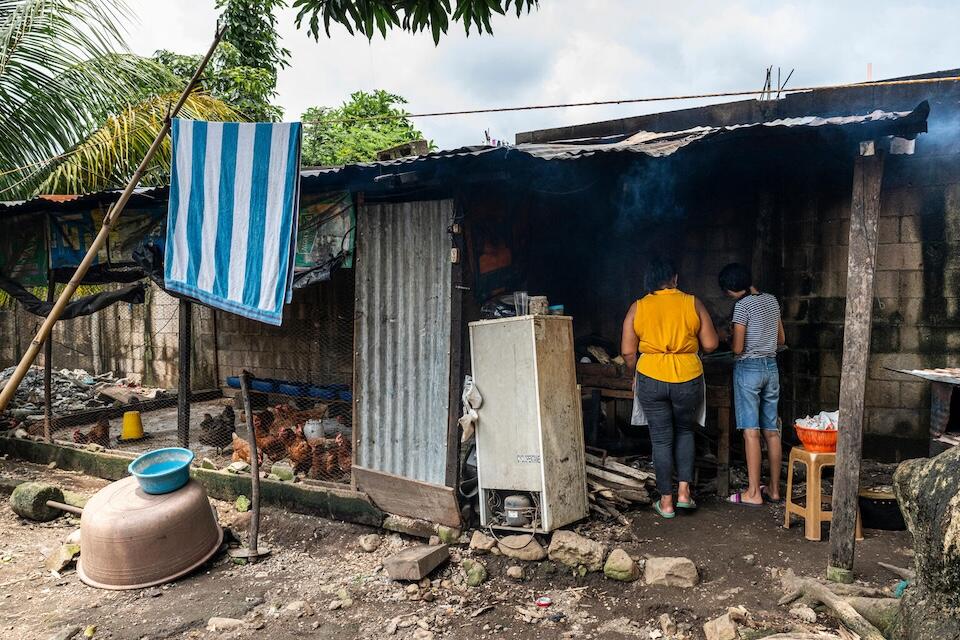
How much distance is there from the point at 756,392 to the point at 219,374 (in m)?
9.12

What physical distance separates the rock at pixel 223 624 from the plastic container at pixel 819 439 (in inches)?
171

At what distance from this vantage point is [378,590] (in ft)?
14.6

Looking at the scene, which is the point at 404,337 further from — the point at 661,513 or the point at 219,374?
the point at 219,374

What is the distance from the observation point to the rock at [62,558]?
5023mm

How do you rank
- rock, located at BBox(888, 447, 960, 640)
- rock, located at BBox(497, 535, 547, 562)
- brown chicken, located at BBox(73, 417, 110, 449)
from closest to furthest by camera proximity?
1. rock, located at BBox(888, 447, 960, 640)
2. rock, located at BBox(497, 535, 547, 562)
3. brown chicken, located at BBox(73, 417, 110, 449)

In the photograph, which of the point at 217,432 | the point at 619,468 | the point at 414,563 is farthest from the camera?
the point at 217,432

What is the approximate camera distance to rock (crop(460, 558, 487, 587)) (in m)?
4.42

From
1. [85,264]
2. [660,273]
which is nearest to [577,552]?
[660,273]

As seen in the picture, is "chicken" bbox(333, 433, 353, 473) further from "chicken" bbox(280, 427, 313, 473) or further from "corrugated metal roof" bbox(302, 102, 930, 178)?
"corrugated metal roof" bbox(302, 102, 930, 178)

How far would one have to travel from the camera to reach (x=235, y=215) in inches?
204

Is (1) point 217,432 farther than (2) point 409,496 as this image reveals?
Yes

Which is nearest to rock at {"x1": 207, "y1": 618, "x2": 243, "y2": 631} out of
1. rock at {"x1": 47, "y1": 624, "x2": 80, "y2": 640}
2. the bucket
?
rock at {"x1": 47, "y1": 624, "x2": 80, "y2": 640}

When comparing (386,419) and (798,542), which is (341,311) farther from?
(798,542)

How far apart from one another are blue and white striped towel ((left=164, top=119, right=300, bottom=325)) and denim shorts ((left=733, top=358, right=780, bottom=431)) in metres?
3.96
